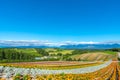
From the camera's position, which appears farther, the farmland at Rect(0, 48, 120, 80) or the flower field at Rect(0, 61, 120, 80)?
the farmland at Rect(0, 48, 120, 80)

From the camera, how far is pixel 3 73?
2395cm

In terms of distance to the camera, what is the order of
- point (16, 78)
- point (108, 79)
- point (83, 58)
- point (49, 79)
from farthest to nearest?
1. point (83, 58)
2. point (108, 79)
3. point (49, 79)
4. point (16, 78)

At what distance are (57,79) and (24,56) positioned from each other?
127 meters

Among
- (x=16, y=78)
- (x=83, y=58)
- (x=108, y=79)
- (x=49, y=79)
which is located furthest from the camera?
(x=83, y=58)

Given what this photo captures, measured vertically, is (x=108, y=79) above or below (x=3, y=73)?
below

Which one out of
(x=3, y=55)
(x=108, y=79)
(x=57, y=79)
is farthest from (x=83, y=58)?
(x=57, y=79)

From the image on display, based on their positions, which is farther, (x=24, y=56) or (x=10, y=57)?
(x=24, y=56)

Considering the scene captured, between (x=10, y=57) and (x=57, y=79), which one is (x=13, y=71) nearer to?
(x=57, y=79)

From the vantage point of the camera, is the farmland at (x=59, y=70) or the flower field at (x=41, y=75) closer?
the flower field at (x=41, y=75)

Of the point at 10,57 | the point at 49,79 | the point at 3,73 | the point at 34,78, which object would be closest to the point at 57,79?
the point at 49,79

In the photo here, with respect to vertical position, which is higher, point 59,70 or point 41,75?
point 41,75

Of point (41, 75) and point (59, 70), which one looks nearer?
point (41, 75)

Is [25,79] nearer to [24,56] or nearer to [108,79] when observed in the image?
[108,79]

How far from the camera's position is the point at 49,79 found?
23234 millimetres
